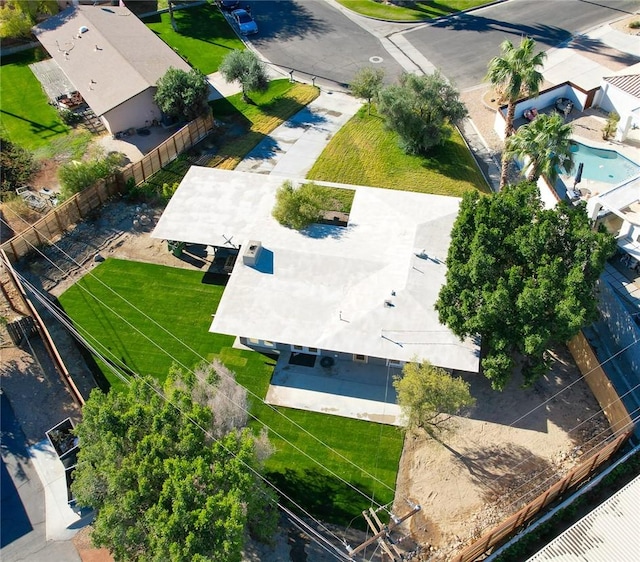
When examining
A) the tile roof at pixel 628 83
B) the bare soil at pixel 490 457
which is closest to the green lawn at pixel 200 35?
the tile roof at pixel 628 83

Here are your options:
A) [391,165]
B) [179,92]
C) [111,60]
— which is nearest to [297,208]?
[391,165]

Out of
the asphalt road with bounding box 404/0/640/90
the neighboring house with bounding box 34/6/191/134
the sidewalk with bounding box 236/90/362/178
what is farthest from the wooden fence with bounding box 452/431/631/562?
the neighboring house with bounding box 34/6/191/134

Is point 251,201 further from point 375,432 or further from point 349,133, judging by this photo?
point 375,432

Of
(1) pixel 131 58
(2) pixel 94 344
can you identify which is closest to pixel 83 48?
(1) pixel 131 58

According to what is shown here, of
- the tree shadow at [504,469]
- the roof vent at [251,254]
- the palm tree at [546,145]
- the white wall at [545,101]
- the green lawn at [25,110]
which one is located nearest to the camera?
the tree shadow at [504,469]

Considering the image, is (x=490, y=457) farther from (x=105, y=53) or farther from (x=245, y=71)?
(x=105, y=53)

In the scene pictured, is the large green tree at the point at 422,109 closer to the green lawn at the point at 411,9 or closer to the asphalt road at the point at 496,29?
the asphalt road at the point at 496,29
